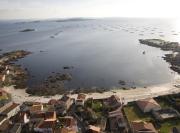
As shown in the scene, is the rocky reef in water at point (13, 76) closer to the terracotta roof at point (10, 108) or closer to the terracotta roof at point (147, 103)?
the terracotta roof at point (10, 108)

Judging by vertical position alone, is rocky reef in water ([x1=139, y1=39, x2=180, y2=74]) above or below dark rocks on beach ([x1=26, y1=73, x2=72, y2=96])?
above

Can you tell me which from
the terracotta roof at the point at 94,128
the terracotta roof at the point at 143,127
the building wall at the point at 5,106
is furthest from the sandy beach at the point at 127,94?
the terracotta roof at the point at 94,128

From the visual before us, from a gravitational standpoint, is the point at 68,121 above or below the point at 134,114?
above

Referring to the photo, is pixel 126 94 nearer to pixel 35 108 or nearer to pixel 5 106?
pixel 35 108

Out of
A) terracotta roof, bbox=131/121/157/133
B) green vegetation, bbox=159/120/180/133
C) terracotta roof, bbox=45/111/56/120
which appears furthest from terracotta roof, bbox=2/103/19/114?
green vegetation, bbox=159/120/180/133

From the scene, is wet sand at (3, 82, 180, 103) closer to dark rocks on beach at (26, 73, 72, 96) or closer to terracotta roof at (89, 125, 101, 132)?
dark rocks on beach at (26, 73, 72, 96)

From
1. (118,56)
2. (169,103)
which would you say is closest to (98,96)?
(169,103)

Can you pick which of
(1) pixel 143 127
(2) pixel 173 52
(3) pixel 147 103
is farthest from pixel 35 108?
(2) pixel 173 52
